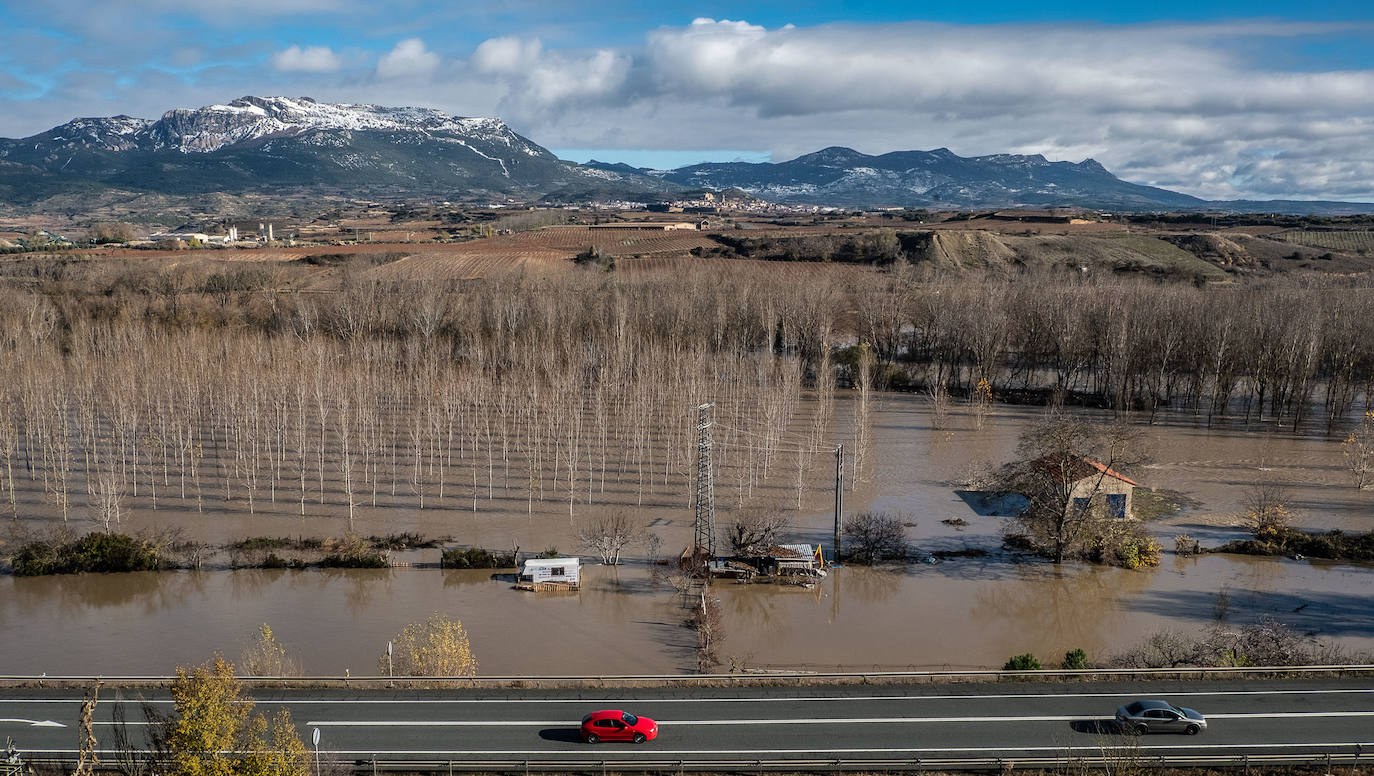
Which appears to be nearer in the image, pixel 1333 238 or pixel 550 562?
pixel 550 562

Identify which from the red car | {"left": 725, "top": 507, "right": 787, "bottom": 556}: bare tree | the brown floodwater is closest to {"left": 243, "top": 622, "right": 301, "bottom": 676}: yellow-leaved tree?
the brown floodwater

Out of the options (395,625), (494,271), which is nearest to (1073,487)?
(395,625)

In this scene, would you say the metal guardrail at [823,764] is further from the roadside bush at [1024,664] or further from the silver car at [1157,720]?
the roadside bush at [1024,664]

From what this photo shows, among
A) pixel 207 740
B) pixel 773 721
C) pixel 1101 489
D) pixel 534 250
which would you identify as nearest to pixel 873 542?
pixel 1101 489

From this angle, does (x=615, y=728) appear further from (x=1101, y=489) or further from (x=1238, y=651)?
(x=1101, y=489)

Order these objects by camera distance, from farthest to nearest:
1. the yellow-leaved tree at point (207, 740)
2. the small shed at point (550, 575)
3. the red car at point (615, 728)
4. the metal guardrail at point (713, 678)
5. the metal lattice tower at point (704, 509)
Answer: the metal lattice tower at point (704, 509), the small shed at point (550, 575), the metal guardrail at point (713, 678), the red car at point (615, 728), the yellow-leaved tree at point (207, 740)

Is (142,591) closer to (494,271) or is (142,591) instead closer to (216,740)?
(216,740)

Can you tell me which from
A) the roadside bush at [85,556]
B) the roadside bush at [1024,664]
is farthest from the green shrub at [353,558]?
the roadside bush at [1024,664]
